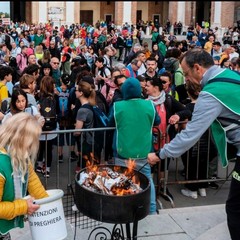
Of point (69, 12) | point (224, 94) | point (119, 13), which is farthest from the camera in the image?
point (119, 13)

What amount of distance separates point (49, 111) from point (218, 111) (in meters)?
4.27

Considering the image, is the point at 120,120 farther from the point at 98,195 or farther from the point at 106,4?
the point at 106,4

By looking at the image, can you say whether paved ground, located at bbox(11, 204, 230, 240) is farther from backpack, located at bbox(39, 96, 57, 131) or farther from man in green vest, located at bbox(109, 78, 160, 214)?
backpack, located at bbox(39, 96, 57, 131)

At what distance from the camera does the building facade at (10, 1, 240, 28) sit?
147 feet

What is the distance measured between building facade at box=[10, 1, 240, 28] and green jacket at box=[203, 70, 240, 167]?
41.5 m

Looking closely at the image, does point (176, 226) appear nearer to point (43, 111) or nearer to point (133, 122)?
point (133, 122)

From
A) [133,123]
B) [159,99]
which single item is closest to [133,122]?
[133,123]

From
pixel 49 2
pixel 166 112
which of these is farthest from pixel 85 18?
pixel 166 112

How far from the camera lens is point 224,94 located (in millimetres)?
3910

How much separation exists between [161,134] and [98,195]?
8.29 feet

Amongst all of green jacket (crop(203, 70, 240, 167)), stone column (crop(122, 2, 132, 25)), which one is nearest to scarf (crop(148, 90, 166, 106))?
green jacket (crop(203, 70, 240, 167))

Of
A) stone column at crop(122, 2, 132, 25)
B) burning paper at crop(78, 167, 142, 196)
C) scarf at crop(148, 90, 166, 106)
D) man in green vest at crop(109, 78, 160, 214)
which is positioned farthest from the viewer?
stone column at crop(122, 2, 132, 25)

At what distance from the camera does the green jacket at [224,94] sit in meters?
3.91

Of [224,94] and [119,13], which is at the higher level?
[119,13]
